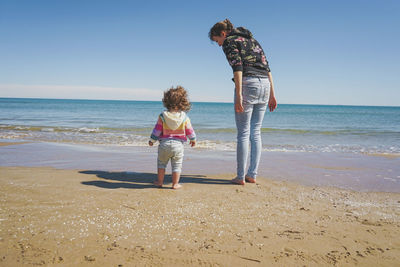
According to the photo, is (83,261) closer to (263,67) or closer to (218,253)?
(218,253)

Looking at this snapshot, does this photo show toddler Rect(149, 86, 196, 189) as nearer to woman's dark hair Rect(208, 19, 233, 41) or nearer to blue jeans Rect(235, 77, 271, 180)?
blue jeans Rect(235, 77, 271, 180)

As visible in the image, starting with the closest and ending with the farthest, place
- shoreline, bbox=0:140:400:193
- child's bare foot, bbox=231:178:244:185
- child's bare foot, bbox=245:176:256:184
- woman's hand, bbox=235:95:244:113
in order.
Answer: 1. woman's hand, bbox=235:95:244:113
2. child's bare foot, bbox=231:178:244:185
3. child's bare foot, bbox=245:176:256:184
4. shoreline, bbox=0:140:400:193

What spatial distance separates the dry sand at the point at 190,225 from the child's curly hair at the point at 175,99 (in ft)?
3.30

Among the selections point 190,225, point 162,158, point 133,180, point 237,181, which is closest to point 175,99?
point 162,158

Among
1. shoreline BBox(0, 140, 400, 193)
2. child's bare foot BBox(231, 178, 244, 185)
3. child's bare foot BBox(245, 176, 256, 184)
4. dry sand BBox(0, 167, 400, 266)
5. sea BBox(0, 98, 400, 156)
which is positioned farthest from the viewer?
sea BBox(0, 98, 400, 156)

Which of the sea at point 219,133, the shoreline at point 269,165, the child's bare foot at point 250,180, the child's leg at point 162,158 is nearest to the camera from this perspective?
the child's leg at point 162,158

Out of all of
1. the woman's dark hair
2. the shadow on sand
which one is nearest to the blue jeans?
the shadow on sand

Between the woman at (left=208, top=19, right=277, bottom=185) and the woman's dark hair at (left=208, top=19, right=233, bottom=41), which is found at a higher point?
the woman's dark hair at (left=208, top=19, right=233, bottom=41)

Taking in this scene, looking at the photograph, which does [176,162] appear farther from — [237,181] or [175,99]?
[237,181]

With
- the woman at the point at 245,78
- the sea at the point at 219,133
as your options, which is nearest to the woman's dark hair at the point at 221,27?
the woman at the point at 245,78

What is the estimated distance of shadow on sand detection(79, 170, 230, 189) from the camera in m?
3.23

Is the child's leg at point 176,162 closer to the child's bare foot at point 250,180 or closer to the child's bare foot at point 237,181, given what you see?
the child's bare foot at point 237,181

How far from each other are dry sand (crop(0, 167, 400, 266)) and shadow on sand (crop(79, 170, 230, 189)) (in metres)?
0.05

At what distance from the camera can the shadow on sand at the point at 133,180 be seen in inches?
127
